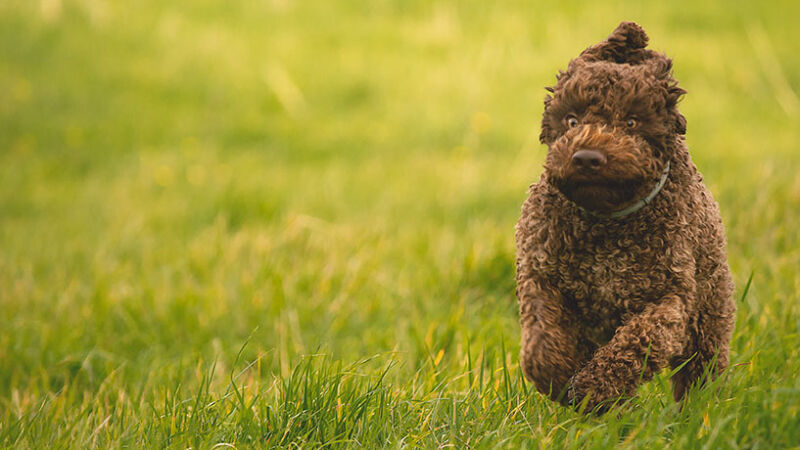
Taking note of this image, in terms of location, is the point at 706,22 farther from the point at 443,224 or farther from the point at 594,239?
the point at 594,239

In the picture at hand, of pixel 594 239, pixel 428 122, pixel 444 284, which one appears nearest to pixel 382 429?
pixel 594 239

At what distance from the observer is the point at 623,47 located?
8.00 ft

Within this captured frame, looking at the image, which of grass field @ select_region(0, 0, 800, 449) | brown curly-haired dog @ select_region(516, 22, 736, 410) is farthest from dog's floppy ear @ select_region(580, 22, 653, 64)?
grass field @ select_region(0, 0, 800, 449)

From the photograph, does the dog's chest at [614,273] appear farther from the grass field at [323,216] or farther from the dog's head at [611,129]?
the grass field at [323,216]

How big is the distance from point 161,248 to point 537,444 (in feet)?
14.8

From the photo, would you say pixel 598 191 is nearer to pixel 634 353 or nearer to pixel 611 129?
pixel 611 129

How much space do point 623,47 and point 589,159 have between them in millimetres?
480

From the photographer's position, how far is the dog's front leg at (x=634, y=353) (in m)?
2.26

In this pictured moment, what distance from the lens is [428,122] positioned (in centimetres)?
888

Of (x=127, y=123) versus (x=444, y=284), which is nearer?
(x=444, y=284)

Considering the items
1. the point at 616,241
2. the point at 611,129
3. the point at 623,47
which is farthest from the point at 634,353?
the point at 623,47

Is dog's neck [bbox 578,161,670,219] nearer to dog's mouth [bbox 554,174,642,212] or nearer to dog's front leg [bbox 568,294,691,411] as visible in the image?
dog's mouth [bbox 554,174,642,212]

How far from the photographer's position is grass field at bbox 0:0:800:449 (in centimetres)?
288

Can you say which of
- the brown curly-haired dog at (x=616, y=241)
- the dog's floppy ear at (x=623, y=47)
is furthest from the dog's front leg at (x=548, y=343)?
the dog's floppy ear at (x=623, y=47)
